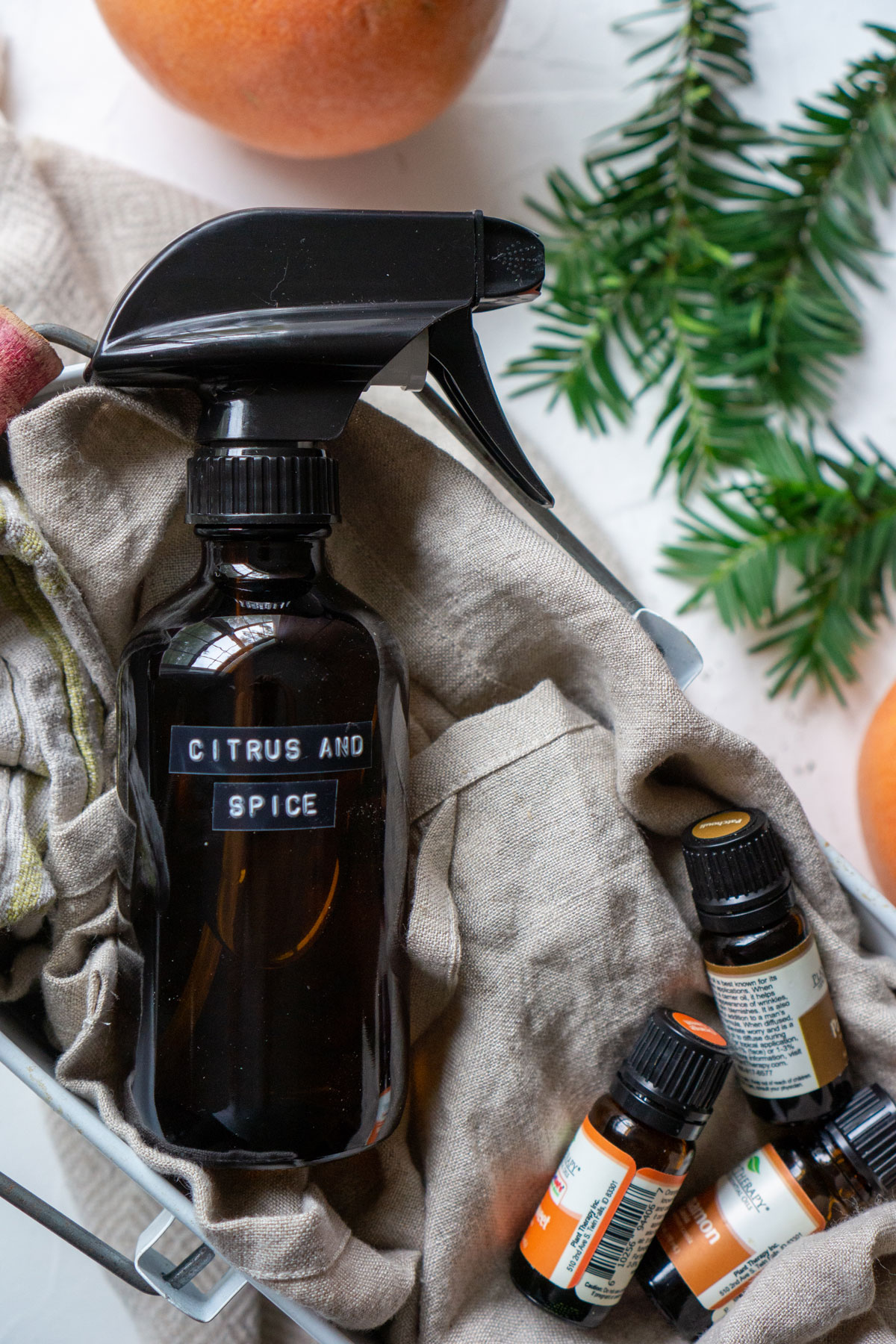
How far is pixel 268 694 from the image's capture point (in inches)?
19.1

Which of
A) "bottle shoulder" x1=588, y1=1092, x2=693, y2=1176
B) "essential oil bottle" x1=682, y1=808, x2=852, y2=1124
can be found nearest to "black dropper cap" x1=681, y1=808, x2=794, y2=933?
"essential oil bottle" x1=682, y1=808, x2=852, y2=1124

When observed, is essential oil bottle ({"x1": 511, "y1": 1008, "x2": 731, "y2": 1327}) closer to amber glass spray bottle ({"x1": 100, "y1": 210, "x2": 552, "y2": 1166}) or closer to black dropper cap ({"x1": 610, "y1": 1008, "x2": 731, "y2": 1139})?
black dropper cap ({"x1": 610, "y1": 1008, "x2": 731, "y2": 1139})

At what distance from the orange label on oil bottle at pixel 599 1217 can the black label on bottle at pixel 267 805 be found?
0.80 feet

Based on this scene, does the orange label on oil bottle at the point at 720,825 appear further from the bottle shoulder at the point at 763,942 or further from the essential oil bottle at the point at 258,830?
the essential oil bottle at the point at 258,830

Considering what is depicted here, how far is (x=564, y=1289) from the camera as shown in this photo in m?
0.57

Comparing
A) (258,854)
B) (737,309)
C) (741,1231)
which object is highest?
(737,309)

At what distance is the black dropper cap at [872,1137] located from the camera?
0.58 metres

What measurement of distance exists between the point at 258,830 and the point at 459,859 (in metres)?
0.15

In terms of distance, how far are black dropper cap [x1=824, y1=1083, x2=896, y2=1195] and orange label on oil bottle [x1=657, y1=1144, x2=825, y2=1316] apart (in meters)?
0.04

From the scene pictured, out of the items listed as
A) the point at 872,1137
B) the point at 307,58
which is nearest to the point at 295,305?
the point at 307,58

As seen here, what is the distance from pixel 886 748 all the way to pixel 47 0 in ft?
2.53

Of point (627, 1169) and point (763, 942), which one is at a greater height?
point (763, 942)

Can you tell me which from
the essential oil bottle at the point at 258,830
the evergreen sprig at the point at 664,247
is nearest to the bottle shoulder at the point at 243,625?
the essential oil bottle at the point at 258,830

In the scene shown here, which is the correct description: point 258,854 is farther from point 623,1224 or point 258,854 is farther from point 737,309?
point 737,309
